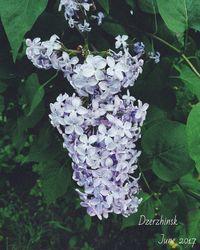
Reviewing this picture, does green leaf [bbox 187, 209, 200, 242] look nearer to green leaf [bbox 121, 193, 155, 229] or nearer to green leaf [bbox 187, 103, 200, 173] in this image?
green leaf [bbox 121, 193, 155, 229]

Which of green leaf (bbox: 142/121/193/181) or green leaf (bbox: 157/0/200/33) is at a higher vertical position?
green leaf (bbox: 157/0/200/33)

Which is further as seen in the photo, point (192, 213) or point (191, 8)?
point (192, 213)

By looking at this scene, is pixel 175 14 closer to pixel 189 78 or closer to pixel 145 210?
pixel 189 78

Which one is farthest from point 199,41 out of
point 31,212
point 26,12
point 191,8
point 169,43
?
A: point 31,212

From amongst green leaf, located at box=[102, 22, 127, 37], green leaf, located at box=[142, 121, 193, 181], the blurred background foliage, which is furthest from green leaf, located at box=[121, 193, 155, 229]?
green leaf, located at box=[102, 22, 127, 37]

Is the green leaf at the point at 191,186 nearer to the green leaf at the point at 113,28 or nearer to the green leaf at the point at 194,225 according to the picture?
the green leaf at the point at 194,225

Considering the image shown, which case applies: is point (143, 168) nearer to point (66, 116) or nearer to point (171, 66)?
point (171, 66)
